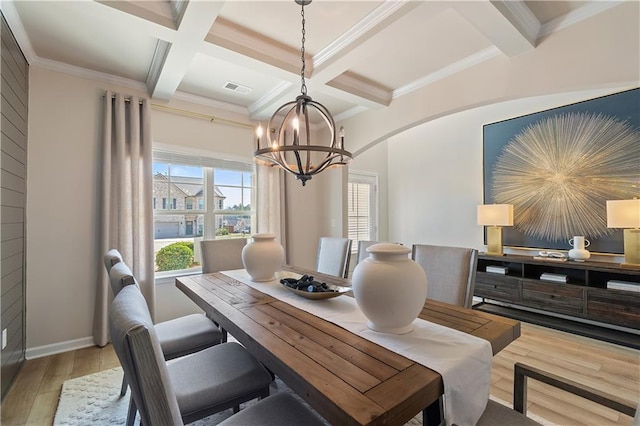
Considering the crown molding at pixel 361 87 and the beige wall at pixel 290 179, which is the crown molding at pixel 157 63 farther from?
the crown molding at pixel 361 87

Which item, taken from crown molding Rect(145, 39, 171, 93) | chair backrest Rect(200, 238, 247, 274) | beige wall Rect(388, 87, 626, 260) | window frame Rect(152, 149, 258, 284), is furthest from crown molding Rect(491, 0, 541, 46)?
window frame Rect(152, 149, 258, 284)

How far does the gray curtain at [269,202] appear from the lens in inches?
151

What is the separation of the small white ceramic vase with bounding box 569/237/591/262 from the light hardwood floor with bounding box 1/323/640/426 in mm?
795

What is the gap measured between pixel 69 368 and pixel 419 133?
17.0ft

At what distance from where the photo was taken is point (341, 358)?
1068 millimetres

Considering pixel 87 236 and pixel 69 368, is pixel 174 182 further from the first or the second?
pixel 69 368

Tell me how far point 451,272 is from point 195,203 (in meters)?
2.92

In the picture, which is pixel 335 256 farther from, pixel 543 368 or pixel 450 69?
pixel 450 69

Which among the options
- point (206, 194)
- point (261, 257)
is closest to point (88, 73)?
point (206, 194)

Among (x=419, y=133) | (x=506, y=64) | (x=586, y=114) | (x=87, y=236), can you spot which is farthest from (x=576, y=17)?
(x=87, y=236)

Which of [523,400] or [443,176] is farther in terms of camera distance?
[443,176]

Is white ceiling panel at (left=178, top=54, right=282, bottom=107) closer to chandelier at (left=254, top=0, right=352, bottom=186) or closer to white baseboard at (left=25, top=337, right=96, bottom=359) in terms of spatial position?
chandelier at (left=254, top=0, right=352, bottom=186)

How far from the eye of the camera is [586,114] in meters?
3.17

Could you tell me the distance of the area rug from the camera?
5.84 ft
